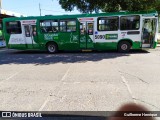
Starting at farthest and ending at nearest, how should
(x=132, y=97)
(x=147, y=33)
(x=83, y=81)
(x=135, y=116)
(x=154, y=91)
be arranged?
(x=147, y=33), (x=83, y=81), (x=154, y=91), (x=132, y=97), (x=135, y=116)

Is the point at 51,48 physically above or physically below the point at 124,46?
below

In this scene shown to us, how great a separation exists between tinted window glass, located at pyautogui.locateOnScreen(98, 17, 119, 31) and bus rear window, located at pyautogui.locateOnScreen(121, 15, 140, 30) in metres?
0.46

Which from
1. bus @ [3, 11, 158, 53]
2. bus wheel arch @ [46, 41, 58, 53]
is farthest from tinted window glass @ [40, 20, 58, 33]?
bus wheel arch @ [46, 41, 58, 53]

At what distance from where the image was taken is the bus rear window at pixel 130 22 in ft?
41.8

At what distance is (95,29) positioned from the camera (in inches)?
523

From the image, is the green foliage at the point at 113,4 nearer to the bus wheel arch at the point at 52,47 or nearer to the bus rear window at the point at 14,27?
the bus wheel arch at the point at 52,47

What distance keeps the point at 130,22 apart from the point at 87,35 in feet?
10.1

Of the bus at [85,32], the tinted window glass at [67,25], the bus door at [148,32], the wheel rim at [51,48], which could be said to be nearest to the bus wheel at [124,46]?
the bus at [85,32]

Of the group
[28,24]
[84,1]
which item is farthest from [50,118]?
[84,1]

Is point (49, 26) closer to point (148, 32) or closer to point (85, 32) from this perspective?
point (85, 32)

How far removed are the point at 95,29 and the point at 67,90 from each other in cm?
841

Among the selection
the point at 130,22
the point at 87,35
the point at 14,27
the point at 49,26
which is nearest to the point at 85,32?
the point at 87,35

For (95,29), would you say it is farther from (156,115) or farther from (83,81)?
(156,115)

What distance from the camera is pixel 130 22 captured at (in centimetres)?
1279
